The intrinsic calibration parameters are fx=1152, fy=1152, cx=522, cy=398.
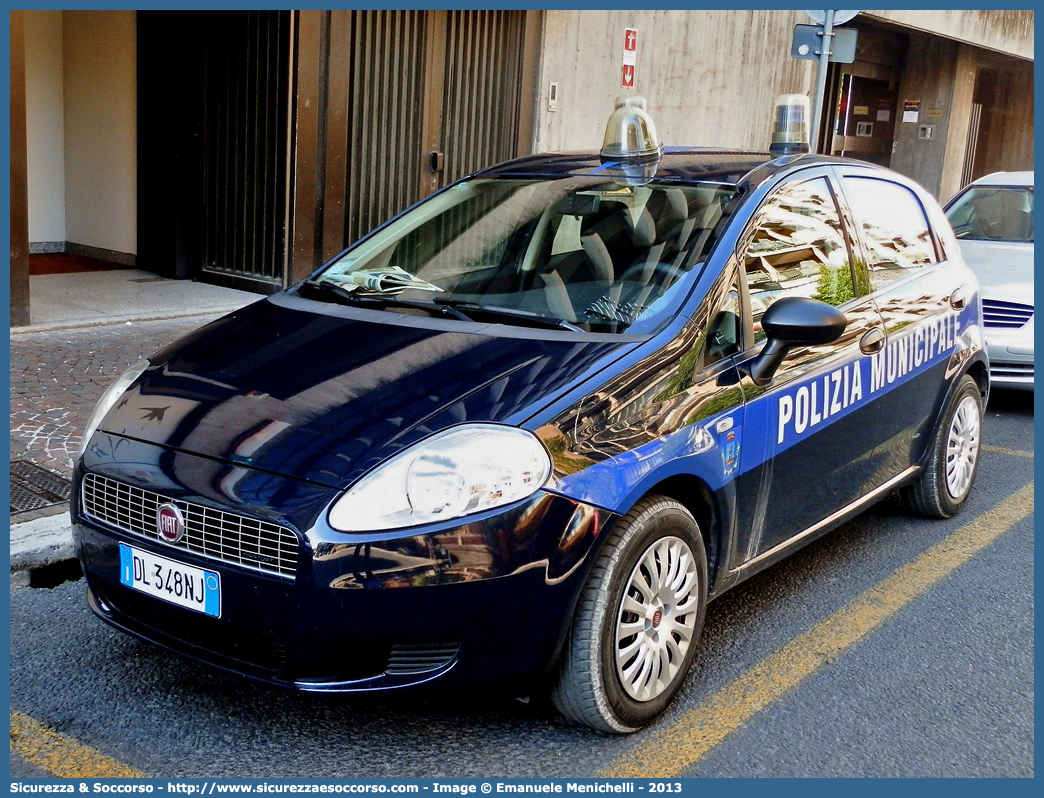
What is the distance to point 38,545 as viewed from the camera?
4164mm

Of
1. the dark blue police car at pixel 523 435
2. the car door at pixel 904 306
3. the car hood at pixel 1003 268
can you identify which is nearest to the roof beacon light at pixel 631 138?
the dark blue police car at pixel 523 435

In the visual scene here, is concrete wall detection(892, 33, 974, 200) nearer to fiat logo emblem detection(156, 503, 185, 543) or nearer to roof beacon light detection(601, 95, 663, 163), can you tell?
roof beacon light detection(601, 95, 663, 163)

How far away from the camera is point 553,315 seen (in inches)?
139

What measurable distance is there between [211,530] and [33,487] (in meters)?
2.28

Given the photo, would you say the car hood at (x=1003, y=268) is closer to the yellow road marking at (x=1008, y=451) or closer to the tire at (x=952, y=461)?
the yellow road marking at (x=1008, y=451)

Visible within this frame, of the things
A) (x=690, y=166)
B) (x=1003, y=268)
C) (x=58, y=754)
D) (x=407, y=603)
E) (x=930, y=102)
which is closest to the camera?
(x=407, y=603)

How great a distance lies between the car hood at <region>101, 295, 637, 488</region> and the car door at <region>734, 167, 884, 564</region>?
0.63 metres

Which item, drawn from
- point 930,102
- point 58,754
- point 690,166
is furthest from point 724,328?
point 930,102

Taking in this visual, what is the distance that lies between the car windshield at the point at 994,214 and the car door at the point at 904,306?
12.8ft

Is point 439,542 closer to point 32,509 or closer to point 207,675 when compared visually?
point 207,675

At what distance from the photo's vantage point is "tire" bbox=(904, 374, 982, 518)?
4926 mm

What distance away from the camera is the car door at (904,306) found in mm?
4316

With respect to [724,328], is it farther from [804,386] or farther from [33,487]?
[33,487]

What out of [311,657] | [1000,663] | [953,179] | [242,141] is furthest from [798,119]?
[953,179]
